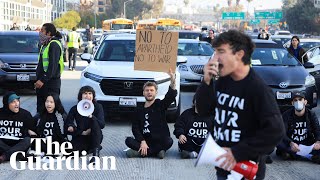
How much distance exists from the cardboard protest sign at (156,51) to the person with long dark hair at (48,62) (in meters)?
1.73

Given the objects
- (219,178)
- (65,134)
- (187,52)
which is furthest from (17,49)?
(219,178)

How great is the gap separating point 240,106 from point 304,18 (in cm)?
7624

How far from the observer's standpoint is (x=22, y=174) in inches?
308

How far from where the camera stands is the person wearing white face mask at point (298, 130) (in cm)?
872

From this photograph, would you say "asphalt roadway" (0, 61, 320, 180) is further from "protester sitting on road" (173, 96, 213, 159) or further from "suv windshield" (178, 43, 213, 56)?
"suv windshield" (178, 43, 213, 56)

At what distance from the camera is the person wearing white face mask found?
872cm

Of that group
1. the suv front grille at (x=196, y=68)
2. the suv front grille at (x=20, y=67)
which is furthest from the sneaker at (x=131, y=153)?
the suv front grille at (x=196, y=68)

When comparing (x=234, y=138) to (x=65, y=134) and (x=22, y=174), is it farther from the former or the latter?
(x=65, y=134)

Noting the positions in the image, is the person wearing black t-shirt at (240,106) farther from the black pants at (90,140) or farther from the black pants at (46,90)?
the black pants at (46,90)

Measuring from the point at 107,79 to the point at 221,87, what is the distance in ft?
23.7

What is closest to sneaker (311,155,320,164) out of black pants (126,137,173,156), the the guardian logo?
black pants (126,137,173,156)

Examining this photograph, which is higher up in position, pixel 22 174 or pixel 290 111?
pixel 290 111

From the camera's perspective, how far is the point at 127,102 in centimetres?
1128

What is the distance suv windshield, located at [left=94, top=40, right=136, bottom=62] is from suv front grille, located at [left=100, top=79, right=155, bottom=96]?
1199 millimetres
